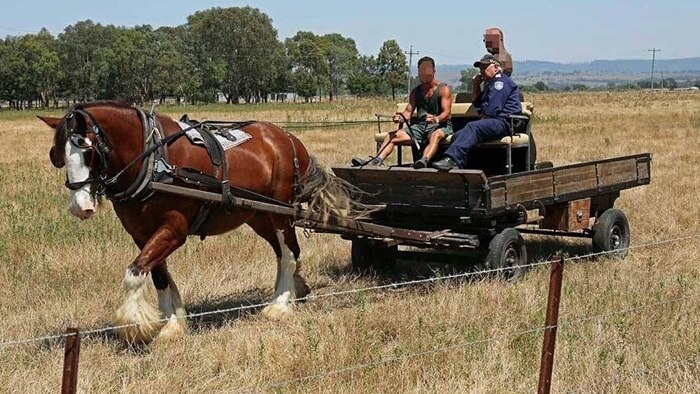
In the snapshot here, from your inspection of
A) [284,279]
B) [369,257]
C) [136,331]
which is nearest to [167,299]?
[136,331]

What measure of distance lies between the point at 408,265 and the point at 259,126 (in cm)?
283

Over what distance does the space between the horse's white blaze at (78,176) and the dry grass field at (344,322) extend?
1.01 metres

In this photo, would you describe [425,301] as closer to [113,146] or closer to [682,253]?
[113,146]

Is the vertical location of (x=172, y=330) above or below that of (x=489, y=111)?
below

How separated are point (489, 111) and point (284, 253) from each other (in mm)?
2330

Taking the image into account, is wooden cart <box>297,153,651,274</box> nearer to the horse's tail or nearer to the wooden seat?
the horse's tail

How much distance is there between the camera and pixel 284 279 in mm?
7418

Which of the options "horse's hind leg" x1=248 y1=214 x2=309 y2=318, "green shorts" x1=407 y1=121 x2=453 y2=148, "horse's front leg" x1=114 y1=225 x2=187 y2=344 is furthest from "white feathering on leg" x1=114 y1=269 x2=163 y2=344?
"green shorts" x1=407 y1=121 x2=453 y2=148

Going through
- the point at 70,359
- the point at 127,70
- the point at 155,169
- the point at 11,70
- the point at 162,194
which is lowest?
the point at 70,359

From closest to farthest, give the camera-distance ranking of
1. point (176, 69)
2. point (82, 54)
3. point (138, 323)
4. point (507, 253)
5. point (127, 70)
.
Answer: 1. point (138, 323)
2. point (507, 253)
3. point (127, 70)
4. point (176, 69)
5. point (82, 54)

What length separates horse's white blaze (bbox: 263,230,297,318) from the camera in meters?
→ 7.18

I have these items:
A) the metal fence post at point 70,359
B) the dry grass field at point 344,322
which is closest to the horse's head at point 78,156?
the dry grass field at point 344,322

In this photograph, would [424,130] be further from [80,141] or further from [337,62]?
[337,62]

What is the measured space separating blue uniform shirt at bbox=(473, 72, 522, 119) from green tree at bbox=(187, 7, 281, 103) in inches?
3484
